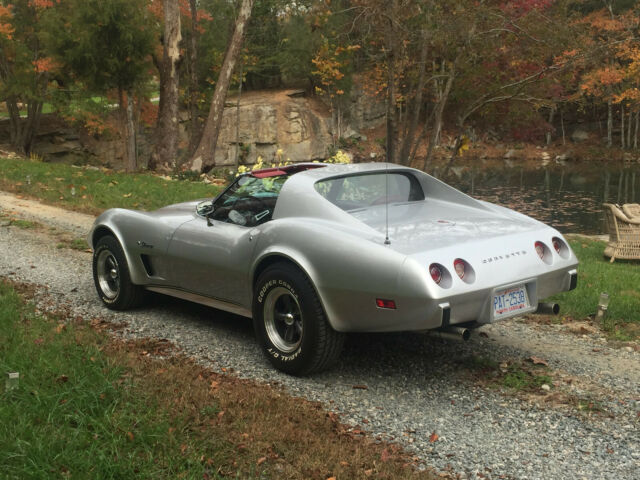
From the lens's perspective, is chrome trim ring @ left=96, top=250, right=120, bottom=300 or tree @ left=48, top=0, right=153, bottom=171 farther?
tree @ left=48, top=0, right=153, bottom=171

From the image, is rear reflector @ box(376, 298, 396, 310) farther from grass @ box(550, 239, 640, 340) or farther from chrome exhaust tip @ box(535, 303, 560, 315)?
grass @ box(550, 239, 640, 340)

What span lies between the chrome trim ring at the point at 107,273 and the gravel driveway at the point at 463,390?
0.18 meters

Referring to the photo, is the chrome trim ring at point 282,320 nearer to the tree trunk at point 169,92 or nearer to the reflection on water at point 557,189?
the reflection on water at point 557,189

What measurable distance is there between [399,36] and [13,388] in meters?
8.81

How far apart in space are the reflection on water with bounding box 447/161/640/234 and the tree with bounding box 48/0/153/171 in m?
12.1

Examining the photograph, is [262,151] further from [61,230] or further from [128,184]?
[61,230]

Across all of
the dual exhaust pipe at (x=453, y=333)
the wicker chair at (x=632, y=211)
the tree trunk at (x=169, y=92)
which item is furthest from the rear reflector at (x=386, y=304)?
the tree trunk at (x=169, y=92)

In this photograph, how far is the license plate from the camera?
13.7ft

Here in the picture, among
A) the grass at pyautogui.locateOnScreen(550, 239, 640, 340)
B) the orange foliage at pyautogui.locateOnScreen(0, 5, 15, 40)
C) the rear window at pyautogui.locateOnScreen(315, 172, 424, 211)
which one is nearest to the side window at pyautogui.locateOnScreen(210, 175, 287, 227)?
the rear window at pyautogui.locateOnScreen(315, 172, 424, 211)

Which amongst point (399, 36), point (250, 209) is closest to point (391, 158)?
point (399, 36)

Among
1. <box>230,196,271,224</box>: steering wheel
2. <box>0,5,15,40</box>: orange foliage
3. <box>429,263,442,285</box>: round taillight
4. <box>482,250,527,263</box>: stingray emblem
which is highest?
<box>0,5,15,40</box>: orange foliage

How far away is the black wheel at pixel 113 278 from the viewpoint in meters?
6.00

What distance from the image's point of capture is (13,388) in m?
3.78

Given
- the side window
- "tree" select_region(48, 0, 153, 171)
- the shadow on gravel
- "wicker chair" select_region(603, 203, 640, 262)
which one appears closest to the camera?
the shadow on gravel
